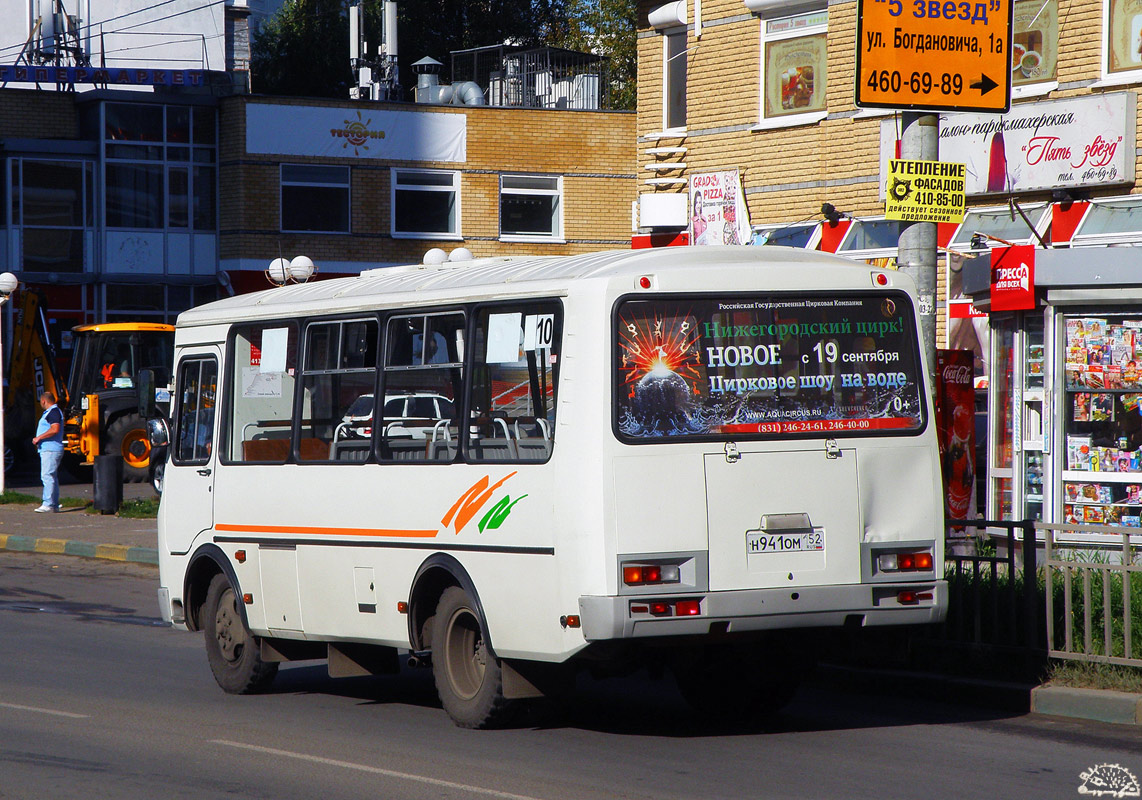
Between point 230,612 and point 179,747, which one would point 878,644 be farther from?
point 230,612

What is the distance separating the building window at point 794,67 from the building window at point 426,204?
68.4 feet

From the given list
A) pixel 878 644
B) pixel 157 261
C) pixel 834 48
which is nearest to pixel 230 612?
pixel 878 644

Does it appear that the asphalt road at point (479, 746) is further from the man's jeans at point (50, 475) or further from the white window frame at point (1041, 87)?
the man's jeans at point (50, 475)

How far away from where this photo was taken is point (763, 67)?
2125cm

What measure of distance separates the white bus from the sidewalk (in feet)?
29.7

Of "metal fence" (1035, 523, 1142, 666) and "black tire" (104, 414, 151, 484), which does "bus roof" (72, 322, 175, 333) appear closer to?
"black tire" (104, 414, 151, 484)

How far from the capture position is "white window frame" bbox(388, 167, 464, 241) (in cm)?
4088

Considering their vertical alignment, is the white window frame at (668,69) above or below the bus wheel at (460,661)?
above

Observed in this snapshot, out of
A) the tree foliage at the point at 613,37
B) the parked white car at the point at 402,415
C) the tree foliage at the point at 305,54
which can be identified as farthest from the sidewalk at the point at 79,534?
the tree foliage at the point at 305,54

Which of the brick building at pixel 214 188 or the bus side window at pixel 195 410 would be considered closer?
the bus side window at pixel 195 410

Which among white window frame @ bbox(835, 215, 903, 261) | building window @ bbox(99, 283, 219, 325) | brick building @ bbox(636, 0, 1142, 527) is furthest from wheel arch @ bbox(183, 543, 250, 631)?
building window @ bbox(99, 283, 219, 325)

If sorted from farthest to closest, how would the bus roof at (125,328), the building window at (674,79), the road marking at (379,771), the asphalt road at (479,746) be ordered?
the bus roof at (125,328) → the building window at (674,79) → the asphalt road at (479,746) → the road marking at (379,771)

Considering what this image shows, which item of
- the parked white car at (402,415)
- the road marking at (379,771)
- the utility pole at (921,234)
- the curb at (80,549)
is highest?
the utility pole at (921,234)

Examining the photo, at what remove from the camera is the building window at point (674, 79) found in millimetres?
23125
